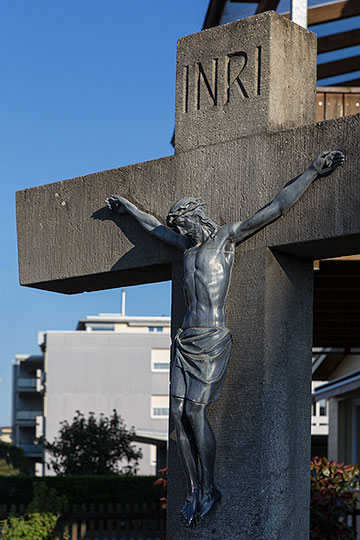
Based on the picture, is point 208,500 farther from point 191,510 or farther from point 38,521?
point 38,521

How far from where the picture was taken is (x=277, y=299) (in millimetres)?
5469

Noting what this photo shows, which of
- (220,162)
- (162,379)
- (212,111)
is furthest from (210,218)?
(162,379)

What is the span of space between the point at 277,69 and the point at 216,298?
4.67 ft

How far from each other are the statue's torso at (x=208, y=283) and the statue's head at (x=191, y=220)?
68mm

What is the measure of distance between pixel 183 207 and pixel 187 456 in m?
1.40

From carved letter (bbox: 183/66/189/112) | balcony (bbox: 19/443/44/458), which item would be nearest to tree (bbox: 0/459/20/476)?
balcony (bbox: 19/443/44/458)

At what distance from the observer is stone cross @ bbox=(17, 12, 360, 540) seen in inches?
208

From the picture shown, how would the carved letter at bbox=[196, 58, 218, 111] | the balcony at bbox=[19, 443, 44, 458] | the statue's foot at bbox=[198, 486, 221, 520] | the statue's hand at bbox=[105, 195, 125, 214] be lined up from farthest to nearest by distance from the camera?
the balcony at bbox=[19, 443, 44, 458] < the statue's hand at bbox=[105, 195, 125, 214] < the carved letter at bbox=[196, 58, 218, 111] < the statue's foot at bbox=[198, 486, 221, 520]

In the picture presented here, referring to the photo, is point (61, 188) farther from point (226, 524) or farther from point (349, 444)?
point (349, 444)

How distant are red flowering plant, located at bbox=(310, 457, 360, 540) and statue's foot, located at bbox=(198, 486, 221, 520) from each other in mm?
4657

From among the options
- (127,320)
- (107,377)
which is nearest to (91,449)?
(107,377)

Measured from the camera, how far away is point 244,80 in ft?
19.0

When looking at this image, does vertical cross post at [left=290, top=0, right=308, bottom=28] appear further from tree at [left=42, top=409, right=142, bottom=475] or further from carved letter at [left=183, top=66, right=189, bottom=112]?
tree at [left=42, top=409, right=142, bottom=475]

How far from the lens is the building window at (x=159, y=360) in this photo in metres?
63.7
